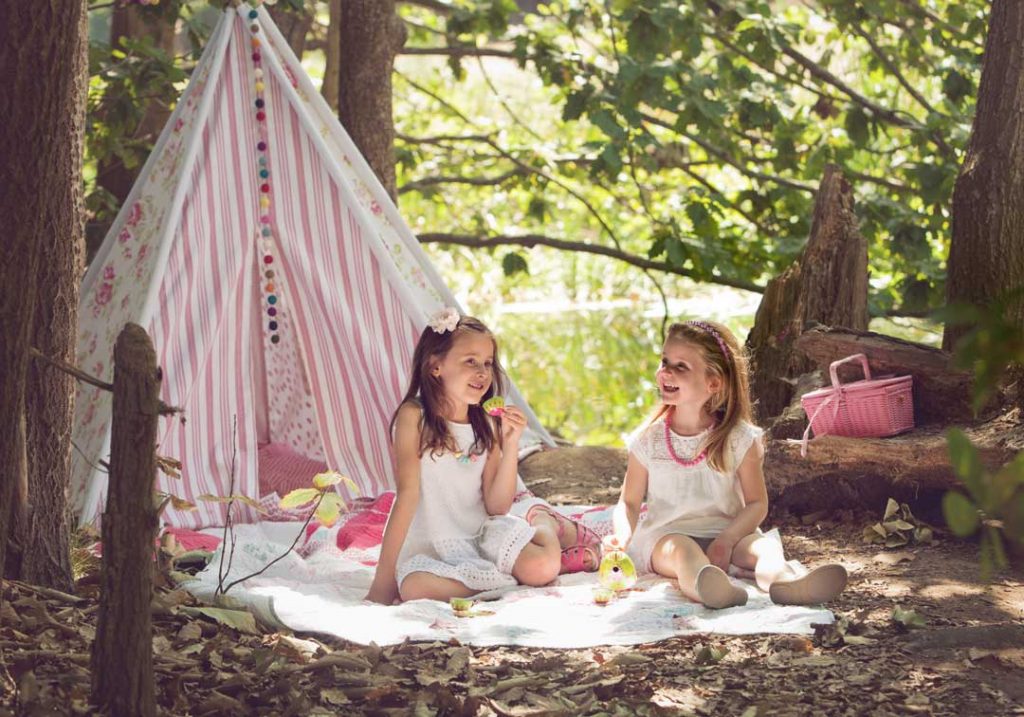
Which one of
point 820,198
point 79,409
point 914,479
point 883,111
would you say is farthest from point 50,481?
point 883,111

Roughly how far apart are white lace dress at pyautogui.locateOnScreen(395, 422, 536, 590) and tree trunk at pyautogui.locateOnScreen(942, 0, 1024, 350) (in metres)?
1.73

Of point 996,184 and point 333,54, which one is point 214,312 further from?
point 996,184

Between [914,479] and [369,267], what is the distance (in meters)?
2.21

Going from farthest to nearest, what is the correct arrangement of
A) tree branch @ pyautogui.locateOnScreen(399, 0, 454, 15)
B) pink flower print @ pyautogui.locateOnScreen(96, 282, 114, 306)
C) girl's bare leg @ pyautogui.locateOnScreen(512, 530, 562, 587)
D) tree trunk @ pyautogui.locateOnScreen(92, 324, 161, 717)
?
tree branch @ pyautogui.locateOnScreen(399, 0, 454, 15) → pink flower print @ pyautogui.locateOnScreen(96, 282, 114, 306) → girl's bare leg @ pyautogui.locateOnScreen(512, 530, 562, 587) → tree trunk @ pyautogui.locateOnScreen(92, 324, 161, 717)

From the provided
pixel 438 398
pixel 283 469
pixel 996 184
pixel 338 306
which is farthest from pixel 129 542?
pixel 996 184

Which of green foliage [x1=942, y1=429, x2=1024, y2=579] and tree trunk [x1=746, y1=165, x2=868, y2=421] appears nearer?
green foliage [x1=942, y1=429, x2=1024, y2=579]

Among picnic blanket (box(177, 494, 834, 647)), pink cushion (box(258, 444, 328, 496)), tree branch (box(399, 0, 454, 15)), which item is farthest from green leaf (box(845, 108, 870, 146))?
picnic blanket (box(177, 494, 834, 647))

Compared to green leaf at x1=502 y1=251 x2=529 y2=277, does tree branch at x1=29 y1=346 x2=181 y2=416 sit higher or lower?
lower

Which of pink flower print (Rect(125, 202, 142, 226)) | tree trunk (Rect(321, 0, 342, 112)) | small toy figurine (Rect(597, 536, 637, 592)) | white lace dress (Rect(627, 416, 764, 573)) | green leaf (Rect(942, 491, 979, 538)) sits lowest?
small toy figurine (Rect(597, 536, 637, 592))

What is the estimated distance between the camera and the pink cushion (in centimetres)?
520

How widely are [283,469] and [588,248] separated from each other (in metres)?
2.12

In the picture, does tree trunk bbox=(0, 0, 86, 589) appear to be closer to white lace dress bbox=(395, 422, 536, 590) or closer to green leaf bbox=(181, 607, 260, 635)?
green leaf bbox=(181, 607, 260, 635)

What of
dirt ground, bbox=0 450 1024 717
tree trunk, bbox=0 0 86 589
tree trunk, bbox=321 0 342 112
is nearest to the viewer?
tree trunk, bbox=0 0 86 589

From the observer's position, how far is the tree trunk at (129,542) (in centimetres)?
231
